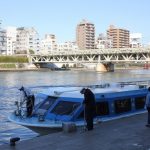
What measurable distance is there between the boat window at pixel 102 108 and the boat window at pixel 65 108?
1.43 metres

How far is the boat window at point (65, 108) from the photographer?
22219 millimetres

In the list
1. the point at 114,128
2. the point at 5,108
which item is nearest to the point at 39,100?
the point at 114,128

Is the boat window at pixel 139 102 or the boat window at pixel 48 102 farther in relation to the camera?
the boat window at pixel 139 102

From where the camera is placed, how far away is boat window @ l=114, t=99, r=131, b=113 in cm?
2423

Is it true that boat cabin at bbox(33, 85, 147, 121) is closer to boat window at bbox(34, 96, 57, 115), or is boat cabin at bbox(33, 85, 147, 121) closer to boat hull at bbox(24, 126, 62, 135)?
boat window at bbox(34, 96, 57, 115)

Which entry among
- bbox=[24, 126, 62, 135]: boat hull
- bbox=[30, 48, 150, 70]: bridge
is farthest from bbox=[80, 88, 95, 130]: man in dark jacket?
bbox=[30, 48, 150, 70]: bridge

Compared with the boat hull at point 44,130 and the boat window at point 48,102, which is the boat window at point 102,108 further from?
the boat hull at point 44,130

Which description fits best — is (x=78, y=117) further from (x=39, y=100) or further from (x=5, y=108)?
(x=5, y=108)

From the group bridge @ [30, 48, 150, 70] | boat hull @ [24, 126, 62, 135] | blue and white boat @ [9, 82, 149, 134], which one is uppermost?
bridge @ [30, 48, 150, 70]

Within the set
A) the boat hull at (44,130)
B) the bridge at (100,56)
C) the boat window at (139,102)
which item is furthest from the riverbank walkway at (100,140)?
the bridge at (100,56)

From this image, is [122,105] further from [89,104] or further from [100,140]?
[100,140]

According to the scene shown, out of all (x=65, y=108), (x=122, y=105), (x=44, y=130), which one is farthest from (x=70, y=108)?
(x=122, y=105)

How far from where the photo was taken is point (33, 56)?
185 m

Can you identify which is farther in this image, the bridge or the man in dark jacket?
the bridge
